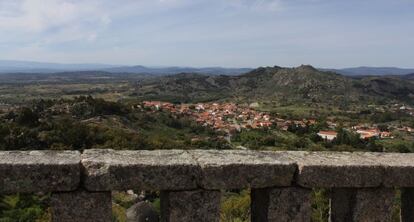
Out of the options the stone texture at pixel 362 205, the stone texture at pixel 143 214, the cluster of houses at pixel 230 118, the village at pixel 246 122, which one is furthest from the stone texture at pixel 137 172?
the cluster of houses at pixel 230 118

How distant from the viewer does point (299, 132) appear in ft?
261

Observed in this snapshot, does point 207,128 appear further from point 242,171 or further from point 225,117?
point 242,171

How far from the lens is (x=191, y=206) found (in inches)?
154

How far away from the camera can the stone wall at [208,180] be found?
3.68 meters

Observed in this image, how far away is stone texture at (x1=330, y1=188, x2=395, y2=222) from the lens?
4305 mm

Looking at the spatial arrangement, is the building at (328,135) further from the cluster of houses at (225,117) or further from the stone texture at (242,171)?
the stone texture at (242,171)

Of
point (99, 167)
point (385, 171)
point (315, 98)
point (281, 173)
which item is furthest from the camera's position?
point (315, 98)

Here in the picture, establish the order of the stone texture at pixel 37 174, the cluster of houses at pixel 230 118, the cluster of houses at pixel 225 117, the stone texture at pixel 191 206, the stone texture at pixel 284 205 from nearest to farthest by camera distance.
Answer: the stone texture at pixel 37 174
the stone texture at pixel 191 206
the stone texture at pixel 284 205
the cluster of houses at pixel 230 118
the cluster of houses at pixel 225 117

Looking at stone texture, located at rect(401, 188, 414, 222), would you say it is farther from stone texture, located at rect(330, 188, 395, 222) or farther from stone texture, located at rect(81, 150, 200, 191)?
stone texture, located at rect(81, 150, 200, 191)

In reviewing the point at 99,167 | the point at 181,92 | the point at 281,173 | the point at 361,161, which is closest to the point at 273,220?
the point at 281,173

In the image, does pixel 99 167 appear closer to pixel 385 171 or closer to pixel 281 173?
pixel 281 173

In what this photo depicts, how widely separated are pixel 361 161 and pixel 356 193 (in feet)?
1.10

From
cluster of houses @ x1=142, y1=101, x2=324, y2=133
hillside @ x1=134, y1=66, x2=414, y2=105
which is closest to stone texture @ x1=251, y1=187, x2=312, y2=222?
cluster of houses @ x1=142, y1=101, x2=324, y2=133

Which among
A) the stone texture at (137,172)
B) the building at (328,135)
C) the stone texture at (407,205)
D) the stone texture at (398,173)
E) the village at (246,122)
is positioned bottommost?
the village at (246,122)
